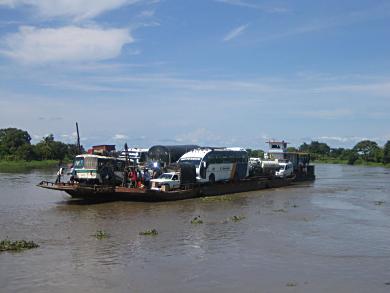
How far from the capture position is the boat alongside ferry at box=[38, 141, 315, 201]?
94.7 feet

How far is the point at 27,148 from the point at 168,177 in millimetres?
70311

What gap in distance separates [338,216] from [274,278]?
13.8 m

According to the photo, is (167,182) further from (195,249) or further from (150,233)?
(195,249)

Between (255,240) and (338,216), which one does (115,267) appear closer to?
(255,240)

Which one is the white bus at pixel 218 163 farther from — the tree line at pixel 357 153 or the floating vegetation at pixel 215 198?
the tree line at pixel 357 153

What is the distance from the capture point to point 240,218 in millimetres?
23969

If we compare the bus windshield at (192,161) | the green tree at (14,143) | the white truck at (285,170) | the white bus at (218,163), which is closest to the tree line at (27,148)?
the green tree at (14,143)

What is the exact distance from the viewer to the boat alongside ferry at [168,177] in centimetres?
2888

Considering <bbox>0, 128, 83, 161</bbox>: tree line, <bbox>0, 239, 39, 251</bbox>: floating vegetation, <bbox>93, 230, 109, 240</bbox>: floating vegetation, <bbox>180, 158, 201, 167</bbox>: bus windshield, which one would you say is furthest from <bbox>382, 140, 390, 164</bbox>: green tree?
<bbox>0, 239, 39, 251</bbox>: floating vegetation

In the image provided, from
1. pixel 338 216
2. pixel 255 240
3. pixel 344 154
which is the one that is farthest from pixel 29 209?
pixel 344 154

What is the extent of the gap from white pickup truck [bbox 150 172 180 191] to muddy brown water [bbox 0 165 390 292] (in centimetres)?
150

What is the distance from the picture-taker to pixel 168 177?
104 feet

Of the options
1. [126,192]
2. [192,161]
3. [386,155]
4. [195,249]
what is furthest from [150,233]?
[386,155]

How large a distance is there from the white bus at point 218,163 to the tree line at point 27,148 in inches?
2227
